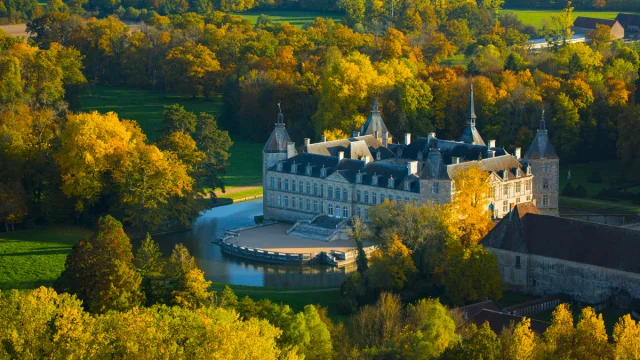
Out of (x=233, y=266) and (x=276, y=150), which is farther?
(x=276, y=150)

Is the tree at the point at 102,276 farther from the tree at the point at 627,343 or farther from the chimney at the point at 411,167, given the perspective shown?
the tree at the point at 627,343

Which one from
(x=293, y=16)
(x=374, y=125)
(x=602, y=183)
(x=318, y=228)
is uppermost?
(x=293, y=16)

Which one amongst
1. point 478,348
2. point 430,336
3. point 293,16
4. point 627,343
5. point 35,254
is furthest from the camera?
point 293,16

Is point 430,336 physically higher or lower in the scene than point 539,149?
lower

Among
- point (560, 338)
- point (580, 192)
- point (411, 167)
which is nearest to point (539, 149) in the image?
point (580, 192)

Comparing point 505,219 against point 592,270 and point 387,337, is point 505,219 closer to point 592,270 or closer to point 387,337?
point 592,270

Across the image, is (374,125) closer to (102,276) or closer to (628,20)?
(102,276)

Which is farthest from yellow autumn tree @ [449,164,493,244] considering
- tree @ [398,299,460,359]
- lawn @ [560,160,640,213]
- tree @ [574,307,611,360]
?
tree @ [574,307,611,360]

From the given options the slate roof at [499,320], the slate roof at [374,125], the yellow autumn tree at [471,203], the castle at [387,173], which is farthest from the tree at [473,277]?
the slate roof at [374,125]
